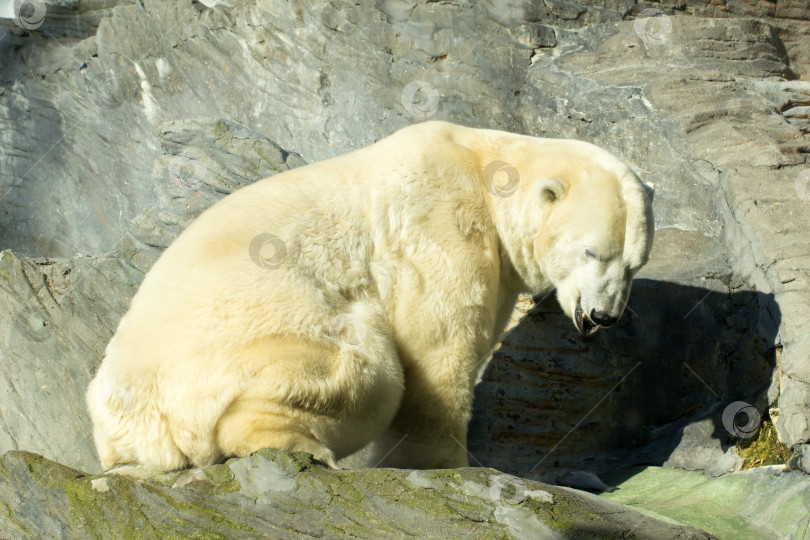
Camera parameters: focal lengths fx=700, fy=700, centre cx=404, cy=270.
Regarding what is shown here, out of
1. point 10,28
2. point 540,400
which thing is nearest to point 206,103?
point 10,28

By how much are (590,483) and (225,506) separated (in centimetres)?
288

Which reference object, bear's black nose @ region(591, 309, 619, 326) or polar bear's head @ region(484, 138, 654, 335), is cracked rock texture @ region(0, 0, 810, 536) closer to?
bear's black nose @ region(591, 309, 619, 326)

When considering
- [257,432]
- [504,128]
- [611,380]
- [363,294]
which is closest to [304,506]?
[257,432]

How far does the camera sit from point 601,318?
4562 mm

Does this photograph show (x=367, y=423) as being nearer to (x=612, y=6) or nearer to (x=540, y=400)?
(x=540, y=400)

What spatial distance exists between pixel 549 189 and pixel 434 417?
1615 millimetres

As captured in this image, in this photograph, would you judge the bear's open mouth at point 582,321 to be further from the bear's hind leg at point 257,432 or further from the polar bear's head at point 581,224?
the bear's hind leg at point 257,432

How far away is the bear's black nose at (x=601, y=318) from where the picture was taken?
4559 millimetres

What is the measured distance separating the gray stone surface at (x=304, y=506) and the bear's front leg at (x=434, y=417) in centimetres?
80

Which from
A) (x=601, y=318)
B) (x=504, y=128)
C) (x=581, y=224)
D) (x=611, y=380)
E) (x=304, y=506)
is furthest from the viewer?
(x=504, y=128)

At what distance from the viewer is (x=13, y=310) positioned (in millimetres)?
5621

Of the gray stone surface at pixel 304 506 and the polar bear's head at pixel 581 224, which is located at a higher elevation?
the polar bear's head at pixel 581 224

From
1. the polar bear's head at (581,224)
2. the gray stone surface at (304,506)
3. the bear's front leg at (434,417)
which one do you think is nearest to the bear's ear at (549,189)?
the polar bear's head at (581,224)

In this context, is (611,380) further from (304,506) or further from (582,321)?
(304,506)
